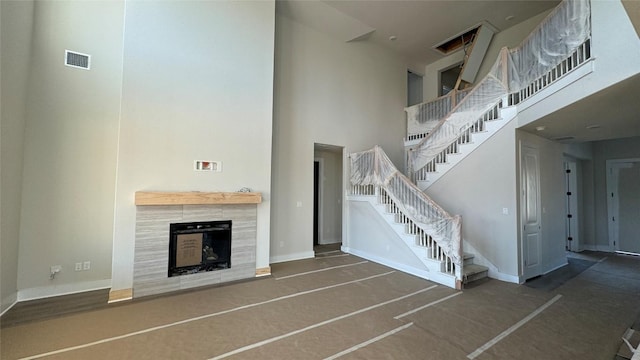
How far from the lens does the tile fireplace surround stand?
12.3 feet

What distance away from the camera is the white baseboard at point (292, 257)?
18.3 feet

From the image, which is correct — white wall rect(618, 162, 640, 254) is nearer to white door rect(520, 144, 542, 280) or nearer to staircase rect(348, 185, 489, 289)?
white door rect(520, 144, 542, 280)

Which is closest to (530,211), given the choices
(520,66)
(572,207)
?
(520,66)

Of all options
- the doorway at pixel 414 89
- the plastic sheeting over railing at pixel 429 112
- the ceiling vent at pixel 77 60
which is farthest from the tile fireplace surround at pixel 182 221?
the doorway at pixel 414 89

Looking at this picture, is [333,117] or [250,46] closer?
[250,46]

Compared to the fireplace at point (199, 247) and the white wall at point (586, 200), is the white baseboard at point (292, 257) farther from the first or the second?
the white wall at point (586, 200)

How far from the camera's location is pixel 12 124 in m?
3.27

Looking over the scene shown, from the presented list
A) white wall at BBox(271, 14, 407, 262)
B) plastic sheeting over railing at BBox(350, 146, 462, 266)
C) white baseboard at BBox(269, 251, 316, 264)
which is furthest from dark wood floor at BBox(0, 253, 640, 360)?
white wall at BBox(271, 14, 407, 262)

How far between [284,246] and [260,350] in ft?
10.8

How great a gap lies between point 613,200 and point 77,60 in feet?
39.3

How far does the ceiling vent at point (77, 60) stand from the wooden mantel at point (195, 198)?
84.1 inches

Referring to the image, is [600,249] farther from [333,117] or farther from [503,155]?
[333,117]

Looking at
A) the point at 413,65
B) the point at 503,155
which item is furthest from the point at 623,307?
the point at 413,65

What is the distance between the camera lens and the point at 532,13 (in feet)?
20.1
